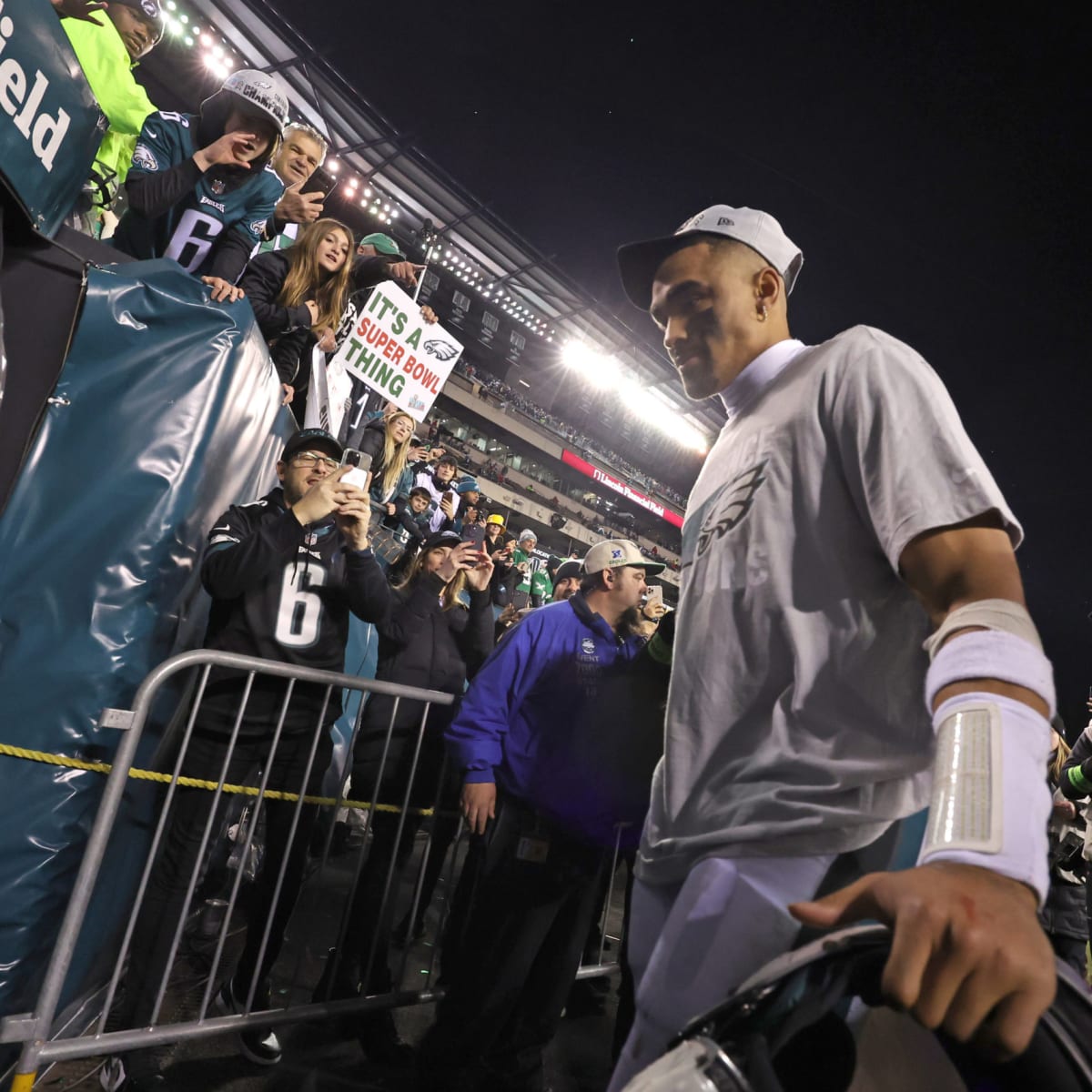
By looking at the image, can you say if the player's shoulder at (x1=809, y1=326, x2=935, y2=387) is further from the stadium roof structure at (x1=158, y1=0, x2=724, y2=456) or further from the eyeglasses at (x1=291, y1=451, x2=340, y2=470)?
the stadium roof structure at (x1=158, y1=0, x2=724, y2=456)

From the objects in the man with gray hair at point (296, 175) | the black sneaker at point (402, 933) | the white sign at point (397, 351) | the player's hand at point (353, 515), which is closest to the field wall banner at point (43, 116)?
the player's hand at point (353, 515)

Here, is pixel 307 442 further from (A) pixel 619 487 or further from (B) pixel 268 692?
(A) pixel 619 487

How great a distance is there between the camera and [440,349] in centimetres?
661

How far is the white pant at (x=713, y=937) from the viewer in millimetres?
919

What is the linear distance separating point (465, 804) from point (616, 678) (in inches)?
34.3

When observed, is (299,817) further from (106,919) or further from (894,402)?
(894,402)

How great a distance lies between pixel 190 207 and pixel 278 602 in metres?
2.34

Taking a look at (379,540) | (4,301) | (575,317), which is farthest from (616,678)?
(575,317)

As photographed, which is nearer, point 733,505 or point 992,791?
point 992,791

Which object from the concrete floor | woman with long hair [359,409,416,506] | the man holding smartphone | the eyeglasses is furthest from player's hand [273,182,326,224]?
the concrete floor

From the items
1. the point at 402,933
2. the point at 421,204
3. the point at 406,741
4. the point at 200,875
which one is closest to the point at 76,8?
the point at 406,741

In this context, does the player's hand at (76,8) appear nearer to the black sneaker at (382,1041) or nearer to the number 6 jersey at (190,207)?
the number 6 jersey at (190,207)

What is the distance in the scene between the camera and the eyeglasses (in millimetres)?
3260

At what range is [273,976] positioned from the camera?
3.23 m
